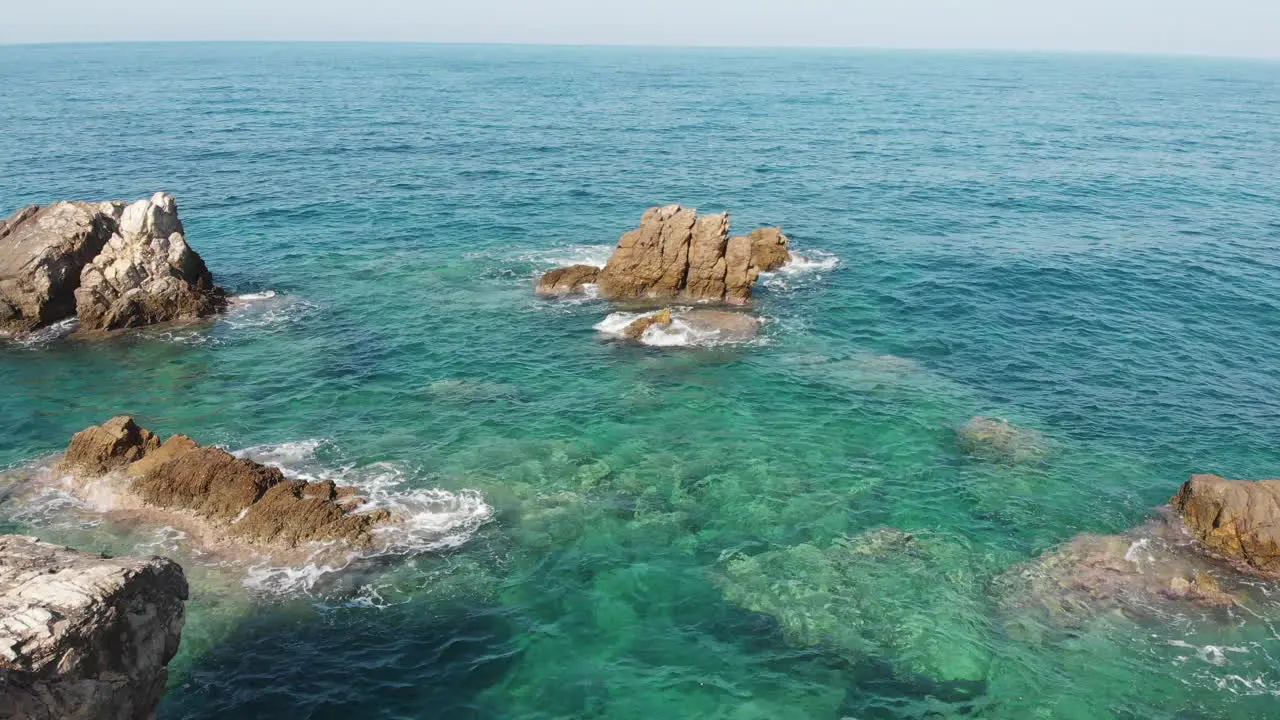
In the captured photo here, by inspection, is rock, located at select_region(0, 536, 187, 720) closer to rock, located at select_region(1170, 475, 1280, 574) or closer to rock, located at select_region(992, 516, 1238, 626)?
rock, located at select_region(992, 516, 1238, 626)

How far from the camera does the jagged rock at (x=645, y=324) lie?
5059 cm

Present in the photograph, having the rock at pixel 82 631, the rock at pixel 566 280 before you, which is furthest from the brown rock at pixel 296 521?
the rock at pixel 566 280

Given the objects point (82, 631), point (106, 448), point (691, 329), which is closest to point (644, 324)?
point (691, 329)

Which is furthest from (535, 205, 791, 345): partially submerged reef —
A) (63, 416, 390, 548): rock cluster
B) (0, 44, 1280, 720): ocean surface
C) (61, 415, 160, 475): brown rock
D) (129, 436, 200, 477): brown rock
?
(61, 415, 160, 475): brown rock

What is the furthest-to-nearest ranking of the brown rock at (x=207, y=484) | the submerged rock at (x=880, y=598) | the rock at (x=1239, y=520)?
1. the brown rock at (x=207, y=484)
2. the rock at (x=1239, y=520)
3. the submerged rock at (x=880, y=598)

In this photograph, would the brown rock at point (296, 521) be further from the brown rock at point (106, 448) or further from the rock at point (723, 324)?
the rock at point (723, 324)

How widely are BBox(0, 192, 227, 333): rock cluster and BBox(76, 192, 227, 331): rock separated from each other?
0.17 feet

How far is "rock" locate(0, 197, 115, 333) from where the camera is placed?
4919cm

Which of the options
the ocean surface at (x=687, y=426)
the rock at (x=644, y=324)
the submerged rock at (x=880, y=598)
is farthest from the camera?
the rock at (x=644, y=324)

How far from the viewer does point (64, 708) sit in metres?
16.7

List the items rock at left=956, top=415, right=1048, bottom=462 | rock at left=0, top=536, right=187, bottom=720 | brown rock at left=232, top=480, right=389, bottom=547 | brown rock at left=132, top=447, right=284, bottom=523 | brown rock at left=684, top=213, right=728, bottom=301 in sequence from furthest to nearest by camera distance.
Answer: brown rock at left=684, top=213, right=728, bottom=301, rock at left=956, top=415, right=1048, bottom=462, brown rock at left=132, top=447, right=284, bottom=523, brown rock at left=232, top=480, right=389, bottom=547, rock at left=0, top=536, right=187, bottom=720

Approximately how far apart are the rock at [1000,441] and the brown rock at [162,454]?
112ft

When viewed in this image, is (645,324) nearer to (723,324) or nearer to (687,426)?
(723,324)

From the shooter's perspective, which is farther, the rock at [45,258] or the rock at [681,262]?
the rock at [681,262]
